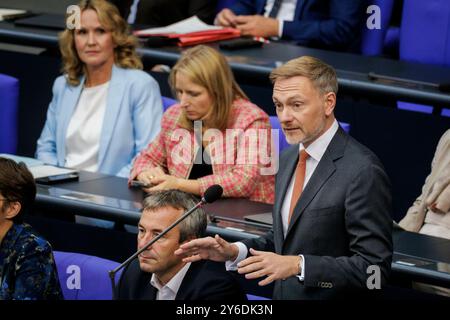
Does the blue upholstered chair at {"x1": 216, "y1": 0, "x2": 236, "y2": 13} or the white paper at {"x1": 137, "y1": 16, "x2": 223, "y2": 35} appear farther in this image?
the blue upholstered chair at {"x1": 216, "y1": 0, "x2": 236, "y2": 13}

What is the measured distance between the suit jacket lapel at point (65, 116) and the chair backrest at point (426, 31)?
1456mm

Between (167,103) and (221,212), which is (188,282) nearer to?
(221,212)

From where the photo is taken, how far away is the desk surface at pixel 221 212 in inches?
112

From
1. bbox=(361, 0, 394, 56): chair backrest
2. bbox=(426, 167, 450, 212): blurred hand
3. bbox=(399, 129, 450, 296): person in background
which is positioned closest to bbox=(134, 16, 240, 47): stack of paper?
bbox=(361, 0, 394, 56): chair backrest

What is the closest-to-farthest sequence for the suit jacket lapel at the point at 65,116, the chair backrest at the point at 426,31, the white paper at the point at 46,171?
the white paper at the point at 46,171 < the suit jacket lapel at the point at 65,116 < the chair backrest at the point at 426,31

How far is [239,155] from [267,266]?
1.28m

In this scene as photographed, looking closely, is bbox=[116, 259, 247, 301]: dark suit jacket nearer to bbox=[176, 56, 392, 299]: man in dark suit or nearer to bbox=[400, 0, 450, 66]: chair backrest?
bbox=[176, 56, 392, 299]: man in dark suit

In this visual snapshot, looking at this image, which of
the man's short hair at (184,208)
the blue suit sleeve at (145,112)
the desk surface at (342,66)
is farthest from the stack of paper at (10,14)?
the man's short hair at (184,208)

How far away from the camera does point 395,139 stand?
406 cm

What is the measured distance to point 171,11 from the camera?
17.0 ft

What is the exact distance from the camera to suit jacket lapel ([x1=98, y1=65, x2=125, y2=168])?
407 centimetres

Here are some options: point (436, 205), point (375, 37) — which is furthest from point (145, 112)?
point (375, 37)

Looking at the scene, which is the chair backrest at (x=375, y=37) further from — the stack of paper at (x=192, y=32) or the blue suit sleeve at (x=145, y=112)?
the blue suit sleeve at (x=145, y=112)
